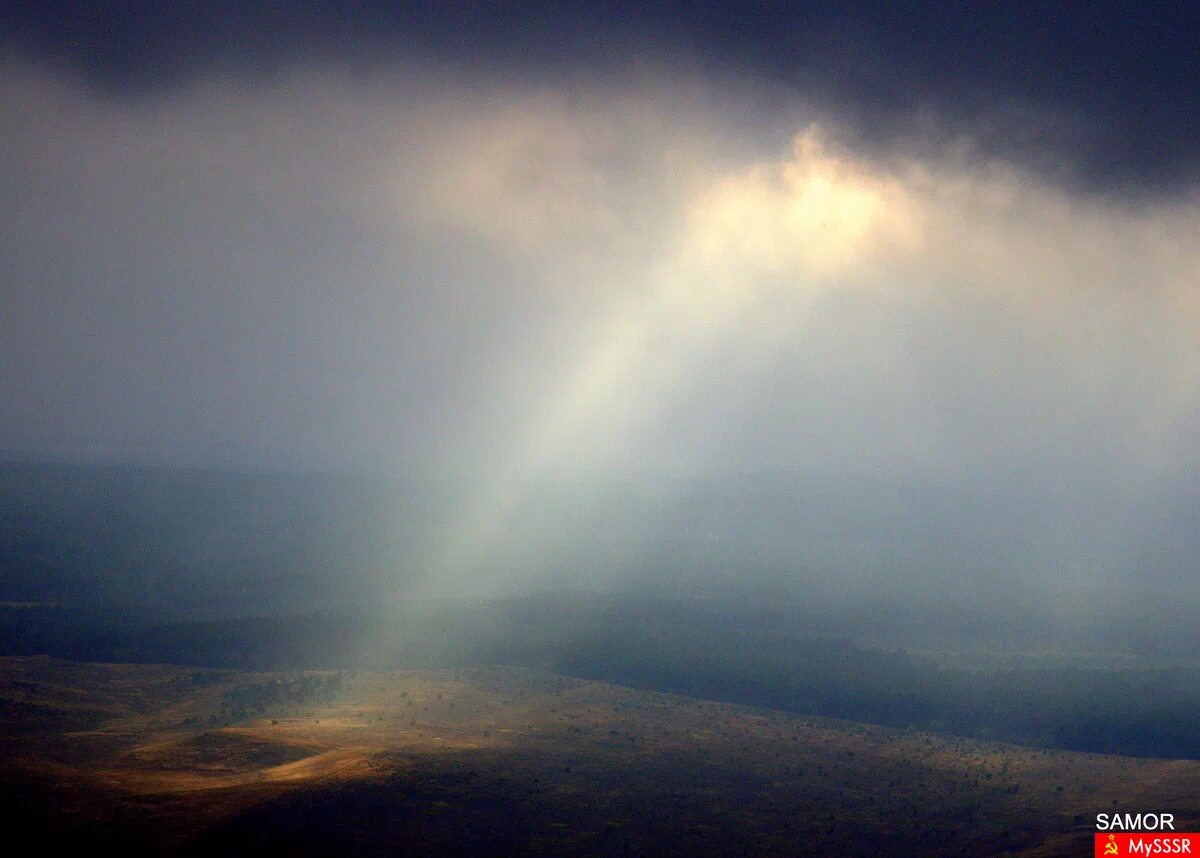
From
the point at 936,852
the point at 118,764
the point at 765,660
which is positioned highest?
the point at 765,660

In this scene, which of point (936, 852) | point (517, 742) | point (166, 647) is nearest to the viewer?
point (936, 852)

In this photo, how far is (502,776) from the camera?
8400 centimetres

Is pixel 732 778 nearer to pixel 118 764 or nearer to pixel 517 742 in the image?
pixel 517 742

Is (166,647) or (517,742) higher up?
(166,647)

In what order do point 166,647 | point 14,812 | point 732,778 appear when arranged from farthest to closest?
1. point 166,647
2. point 732,778
3. point 14,812

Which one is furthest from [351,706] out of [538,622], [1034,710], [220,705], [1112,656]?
[1112,656]

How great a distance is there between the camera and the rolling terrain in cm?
6825

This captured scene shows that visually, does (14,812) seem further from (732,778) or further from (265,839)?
(732,778)

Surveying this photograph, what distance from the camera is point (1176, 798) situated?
87.1 m

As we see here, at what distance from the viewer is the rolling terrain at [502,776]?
68250 millimetres

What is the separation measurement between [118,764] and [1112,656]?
599 ft

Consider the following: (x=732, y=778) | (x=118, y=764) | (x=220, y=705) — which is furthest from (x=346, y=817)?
(x=220, y=705)

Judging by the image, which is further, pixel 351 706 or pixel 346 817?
pixel 351 706

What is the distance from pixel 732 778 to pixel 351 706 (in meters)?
53.8
